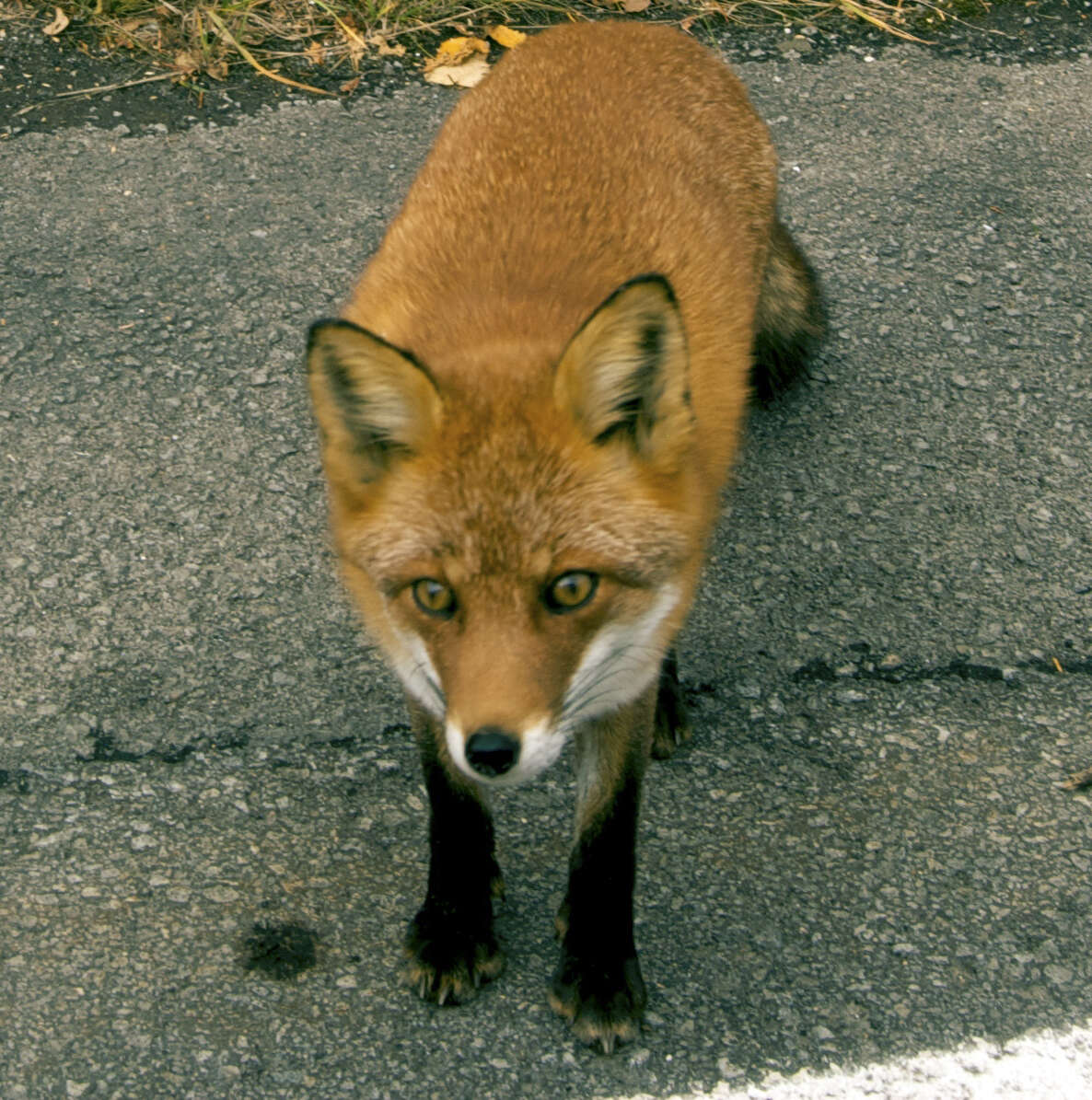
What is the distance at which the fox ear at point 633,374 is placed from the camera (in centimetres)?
221

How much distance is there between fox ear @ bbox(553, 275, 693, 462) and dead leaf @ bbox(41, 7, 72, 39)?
3.88 m

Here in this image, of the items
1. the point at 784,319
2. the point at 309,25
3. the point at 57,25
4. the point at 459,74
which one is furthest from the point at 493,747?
the point at 57,25

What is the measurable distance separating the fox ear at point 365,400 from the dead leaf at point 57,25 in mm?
3609

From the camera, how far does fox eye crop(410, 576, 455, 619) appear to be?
7.41ft

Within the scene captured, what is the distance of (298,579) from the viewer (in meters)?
3.56

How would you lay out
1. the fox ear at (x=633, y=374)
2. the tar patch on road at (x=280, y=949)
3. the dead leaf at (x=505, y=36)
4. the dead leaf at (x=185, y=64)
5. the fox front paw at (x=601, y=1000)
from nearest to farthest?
1. the fox ear at (x=633, y=374)
2. the fox front paw at (x=601, y=1000)
3. the tar patch on road at (x=280, y=949)
4. the dead leaf at (x=185, y=64)
5. the dead leaf at (x=505, y=36)

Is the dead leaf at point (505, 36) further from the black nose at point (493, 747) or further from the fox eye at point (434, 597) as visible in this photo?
the black nose at point (493, 747)

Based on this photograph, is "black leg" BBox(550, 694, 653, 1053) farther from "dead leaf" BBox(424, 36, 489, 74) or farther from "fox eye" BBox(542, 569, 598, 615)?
"dead leaf" BBox(424, 36, 489, 74)

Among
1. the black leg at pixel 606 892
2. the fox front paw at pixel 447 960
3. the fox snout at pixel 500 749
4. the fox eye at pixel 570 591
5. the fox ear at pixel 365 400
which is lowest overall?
the fox front paw at pixel 447 960

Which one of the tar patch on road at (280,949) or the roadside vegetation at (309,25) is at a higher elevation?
the roadside vegetation at (309,25)

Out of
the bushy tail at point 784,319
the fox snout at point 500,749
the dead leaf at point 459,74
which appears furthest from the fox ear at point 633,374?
the dead leaf at point 459,74

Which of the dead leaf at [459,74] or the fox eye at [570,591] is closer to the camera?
the fox eye at [570,591]

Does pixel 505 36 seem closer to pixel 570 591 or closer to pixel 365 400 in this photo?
pixel 365 400

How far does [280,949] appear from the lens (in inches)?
107
